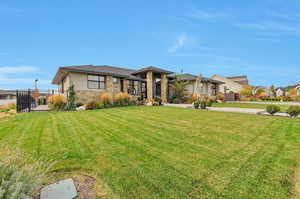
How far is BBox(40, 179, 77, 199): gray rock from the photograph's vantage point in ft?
5.84

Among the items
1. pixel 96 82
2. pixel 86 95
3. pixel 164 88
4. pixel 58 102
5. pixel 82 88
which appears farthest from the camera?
pixel 164 88

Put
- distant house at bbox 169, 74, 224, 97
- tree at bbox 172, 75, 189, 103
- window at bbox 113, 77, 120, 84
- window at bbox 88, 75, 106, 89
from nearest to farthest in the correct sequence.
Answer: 1. window at bbox 88, 75, 106, 89
2. window at bbox 113, 77, 120, 84
3. tree at bbox 172, 75, 189, 103
4. distant house at bbox 169, 74, 224, 97

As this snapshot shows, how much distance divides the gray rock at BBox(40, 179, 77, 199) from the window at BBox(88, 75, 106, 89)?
13.2 meters

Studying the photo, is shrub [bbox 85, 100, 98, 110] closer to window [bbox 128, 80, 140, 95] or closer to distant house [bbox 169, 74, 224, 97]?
window [bbox 128, 80, 140, 95]

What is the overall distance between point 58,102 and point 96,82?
4.40m

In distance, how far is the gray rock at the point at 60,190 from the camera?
1.78 meters

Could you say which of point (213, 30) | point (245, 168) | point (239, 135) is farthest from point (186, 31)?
point (245, 168)

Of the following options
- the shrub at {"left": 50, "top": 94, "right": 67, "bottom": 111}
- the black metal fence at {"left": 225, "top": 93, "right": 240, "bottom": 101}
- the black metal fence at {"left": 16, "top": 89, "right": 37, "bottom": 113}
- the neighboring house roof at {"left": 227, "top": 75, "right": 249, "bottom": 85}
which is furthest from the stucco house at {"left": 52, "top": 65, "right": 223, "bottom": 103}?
the neighboring house roof at {"left": 227, "top": 75, "right": 249, "bottom": 85}

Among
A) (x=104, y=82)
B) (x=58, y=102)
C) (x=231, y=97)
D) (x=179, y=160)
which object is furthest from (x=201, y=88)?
(x=179, y=160)

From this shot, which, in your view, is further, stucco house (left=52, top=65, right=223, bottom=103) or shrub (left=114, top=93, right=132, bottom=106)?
stucco house (left=52, top=65, right=223, bottom=103)

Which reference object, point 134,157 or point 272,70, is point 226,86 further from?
point 134,157

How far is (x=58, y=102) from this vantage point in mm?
10922

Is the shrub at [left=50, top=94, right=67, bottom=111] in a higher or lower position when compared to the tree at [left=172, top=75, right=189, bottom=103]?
lower

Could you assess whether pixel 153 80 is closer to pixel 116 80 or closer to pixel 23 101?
pixel 116 80
